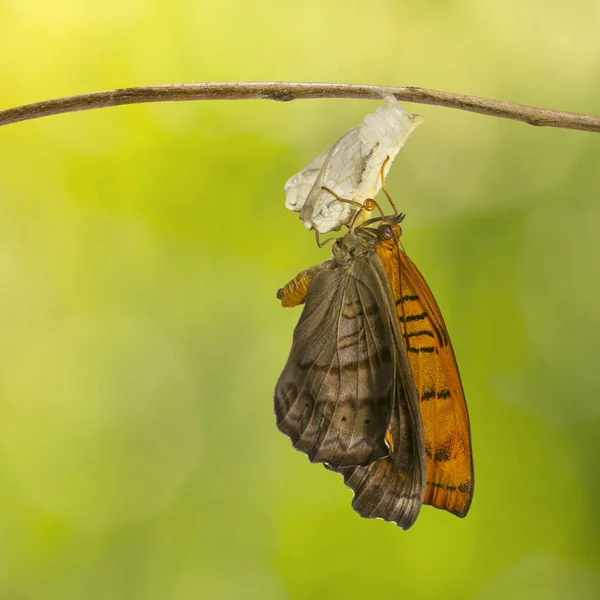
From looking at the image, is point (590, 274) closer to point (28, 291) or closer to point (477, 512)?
point (477, 512)

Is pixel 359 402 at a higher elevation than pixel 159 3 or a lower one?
lower

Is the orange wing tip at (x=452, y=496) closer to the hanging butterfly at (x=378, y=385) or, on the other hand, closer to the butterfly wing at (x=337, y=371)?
the hanging butterfly at (x=378, y=385)

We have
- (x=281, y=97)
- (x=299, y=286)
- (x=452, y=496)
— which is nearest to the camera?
(x=281, y=97)

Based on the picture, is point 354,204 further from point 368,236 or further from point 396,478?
point 396,478

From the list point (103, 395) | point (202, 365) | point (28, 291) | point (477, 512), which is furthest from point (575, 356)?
point (28, 291)

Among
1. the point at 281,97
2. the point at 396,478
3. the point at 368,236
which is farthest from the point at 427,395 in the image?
the point at 281,97

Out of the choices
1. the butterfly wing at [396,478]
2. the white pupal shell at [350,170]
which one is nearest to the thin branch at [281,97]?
the white pupal shell at [350,170]
